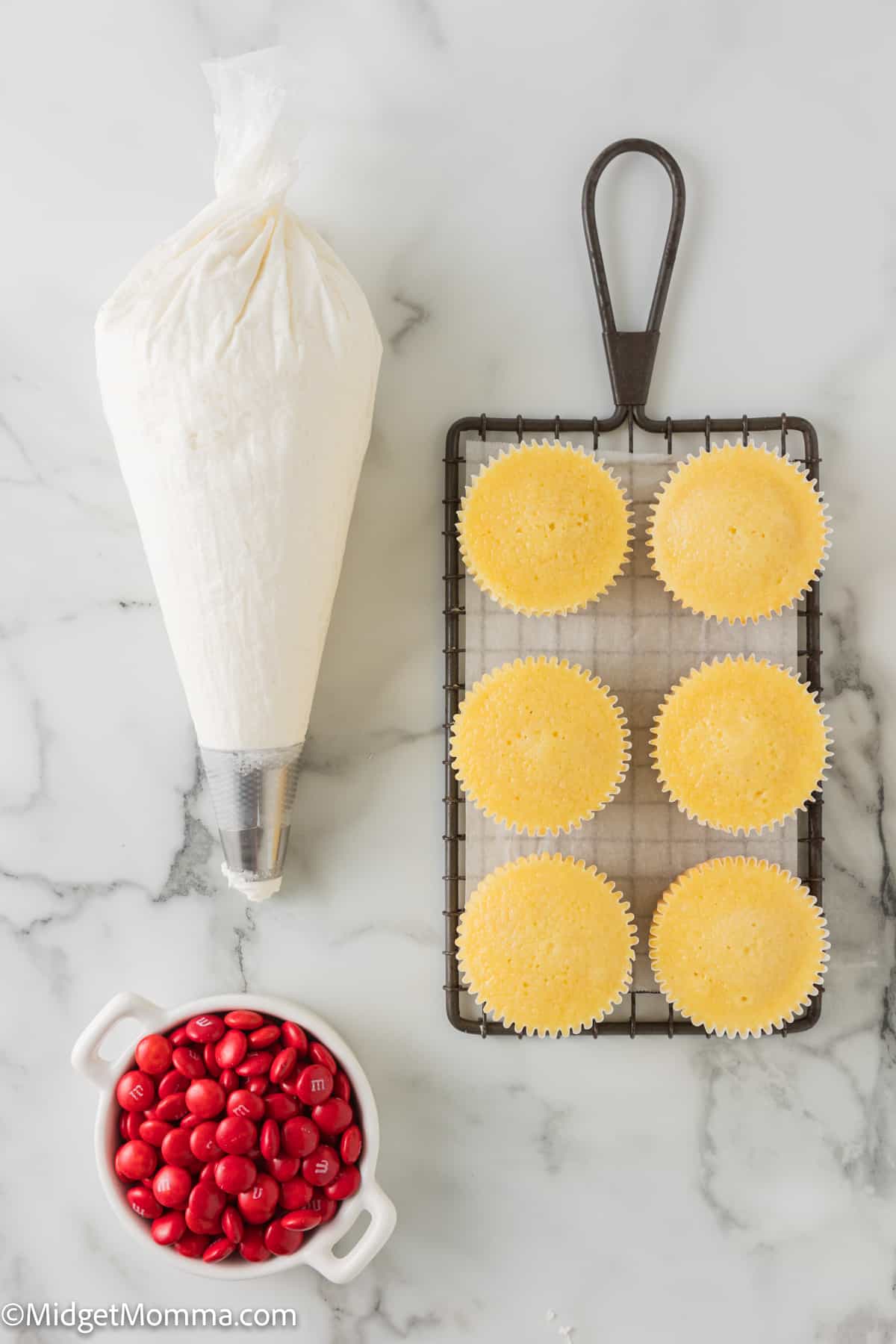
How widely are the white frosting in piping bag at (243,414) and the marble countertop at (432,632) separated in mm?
108

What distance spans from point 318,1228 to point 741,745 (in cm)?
54

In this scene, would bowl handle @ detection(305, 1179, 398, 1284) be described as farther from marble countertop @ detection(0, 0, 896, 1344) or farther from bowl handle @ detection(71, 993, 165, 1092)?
bowl handle @ detection(71, 993, 165, 1092)

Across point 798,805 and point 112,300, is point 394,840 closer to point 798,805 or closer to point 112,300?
point 798,805

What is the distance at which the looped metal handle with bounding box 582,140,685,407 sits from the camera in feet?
2.91

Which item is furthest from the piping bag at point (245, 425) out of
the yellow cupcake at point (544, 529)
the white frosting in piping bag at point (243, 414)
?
the yellow cupcake at point (544, 529)

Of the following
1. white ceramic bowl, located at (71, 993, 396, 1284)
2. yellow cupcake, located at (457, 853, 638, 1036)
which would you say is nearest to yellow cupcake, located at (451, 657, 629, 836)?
yellow cupcake, located at (457, 853, 638, 1036)

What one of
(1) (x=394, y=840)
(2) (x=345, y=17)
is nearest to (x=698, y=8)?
(2) (x=345, y=17)

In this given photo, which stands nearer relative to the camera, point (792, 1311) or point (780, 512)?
point (780, 512)

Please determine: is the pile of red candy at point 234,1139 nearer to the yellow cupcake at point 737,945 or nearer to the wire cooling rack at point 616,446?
the wire cooling rack at point 616,446

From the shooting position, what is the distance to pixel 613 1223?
0.92 m

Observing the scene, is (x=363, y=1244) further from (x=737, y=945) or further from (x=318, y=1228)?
(x=737, y=945)

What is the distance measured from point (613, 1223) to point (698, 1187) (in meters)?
0.09

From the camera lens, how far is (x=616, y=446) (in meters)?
0.92

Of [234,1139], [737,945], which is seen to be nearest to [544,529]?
[737,945]
